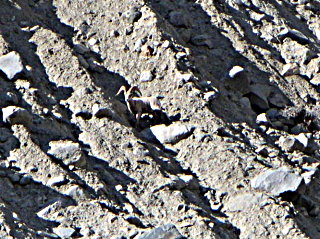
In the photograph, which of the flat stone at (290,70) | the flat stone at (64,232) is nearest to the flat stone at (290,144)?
the flat stone at (290,70)

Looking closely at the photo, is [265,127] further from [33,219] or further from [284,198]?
[33,219]

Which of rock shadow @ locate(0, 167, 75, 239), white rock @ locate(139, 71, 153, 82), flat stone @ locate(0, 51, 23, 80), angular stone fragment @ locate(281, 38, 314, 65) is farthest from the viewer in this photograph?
angular stone fragment @ locate(281, 38, 314, 65)

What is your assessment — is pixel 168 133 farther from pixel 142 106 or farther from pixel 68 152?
pixel 68 152

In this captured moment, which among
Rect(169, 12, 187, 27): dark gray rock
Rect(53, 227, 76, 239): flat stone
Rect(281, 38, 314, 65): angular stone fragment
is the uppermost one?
→ Rect(169, 12, 187, 27): dark gray rock

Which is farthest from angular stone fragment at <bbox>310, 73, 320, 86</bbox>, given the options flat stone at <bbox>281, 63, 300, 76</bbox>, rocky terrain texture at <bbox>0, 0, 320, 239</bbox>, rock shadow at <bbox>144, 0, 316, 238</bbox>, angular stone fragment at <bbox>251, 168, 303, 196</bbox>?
angular stone fragment at <bbox>251, 168, 303, 196</bbox>

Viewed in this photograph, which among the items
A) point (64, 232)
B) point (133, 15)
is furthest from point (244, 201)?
point (133, 15)

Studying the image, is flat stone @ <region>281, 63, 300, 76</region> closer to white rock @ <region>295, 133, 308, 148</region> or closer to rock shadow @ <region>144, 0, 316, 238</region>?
rock shadow @ <region>144, 0, 316, 238</region>
